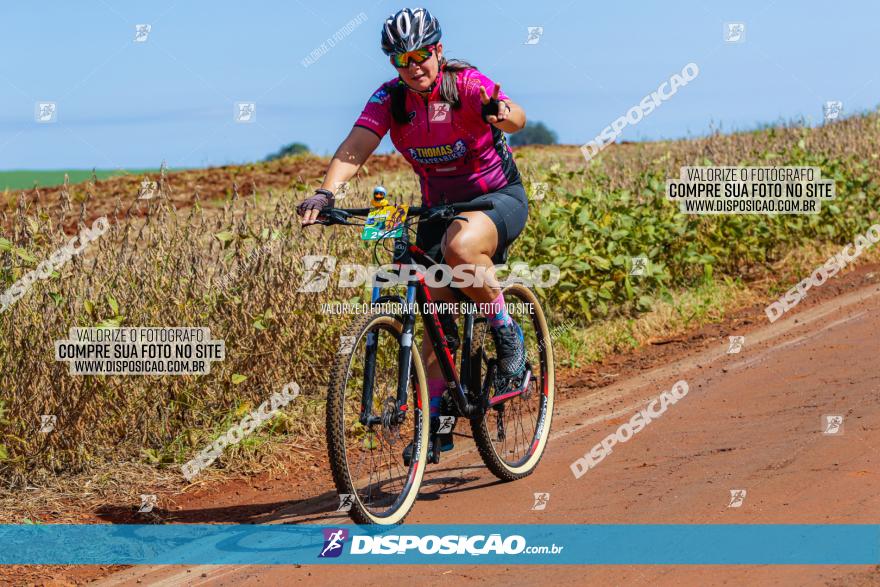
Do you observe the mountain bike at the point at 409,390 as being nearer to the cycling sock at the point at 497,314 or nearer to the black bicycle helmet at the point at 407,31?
the cycling sock at the point at 497,314

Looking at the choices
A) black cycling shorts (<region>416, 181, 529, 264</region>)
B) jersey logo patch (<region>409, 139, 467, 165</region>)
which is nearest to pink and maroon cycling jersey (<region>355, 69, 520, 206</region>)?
jersey logo patch (<region>409, 139, 467, 165</region>)

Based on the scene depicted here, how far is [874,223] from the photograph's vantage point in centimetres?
1402

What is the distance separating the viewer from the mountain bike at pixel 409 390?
17.3ft

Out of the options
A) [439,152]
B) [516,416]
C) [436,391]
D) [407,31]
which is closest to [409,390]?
[436,391]

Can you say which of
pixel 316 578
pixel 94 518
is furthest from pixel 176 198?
pixel 316 578

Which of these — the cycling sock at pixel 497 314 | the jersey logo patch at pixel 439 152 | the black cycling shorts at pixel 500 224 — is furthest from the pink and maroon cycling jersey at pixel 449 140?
the cycling sock at pixel 497 314

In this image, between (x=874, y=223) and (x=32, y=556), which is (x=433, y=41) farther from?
(x=874, y=223)

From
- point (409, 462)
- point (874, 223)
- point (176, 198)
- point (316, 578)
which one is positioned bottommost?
point (316, 578)

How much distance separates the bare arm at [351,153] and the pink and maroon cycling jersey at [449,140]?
5 cm

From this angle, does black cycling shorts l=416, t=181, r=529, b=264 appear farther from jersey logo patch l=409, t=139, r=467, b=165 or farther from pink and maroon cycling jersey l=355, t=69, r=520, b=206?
jersey logo patch l=409, t=139, r=467, b=165

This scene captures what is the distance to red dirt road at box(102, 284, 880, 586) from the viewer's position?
16.7ft

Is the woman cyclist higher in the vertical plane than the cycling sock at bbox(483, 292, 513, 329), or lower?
higher

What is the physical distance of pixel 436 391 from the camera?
238 inches

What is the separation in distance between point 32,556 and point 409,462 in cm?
212
